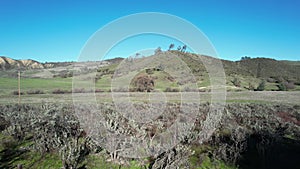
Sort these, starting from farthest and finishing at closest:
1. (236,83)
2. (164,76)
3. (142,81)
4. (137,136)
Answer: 1. (236,83)
2. (164,76)
3. (142,81)
4. (137,136)

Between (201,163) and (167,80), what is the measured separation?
13038 millimetres

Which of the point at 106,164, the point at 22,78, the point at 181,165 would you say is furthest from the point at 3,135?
the point at 22,78

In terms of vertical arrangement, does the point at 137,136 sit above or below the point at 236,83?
below

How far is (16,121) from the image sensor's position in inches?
509

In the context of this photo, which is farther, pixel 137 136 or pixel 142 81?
pixel 142 81

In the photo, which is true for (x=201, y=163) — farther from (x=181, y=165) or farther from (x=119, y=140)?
(x=119, y=140)

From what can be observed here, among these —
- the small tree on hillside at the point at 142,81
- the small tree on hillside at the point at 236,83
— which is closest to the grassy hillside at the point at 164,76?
the small tree on hillside at the point at 236,83

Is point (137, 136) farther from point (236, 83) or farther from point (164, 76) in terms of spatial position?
point (236, 83)

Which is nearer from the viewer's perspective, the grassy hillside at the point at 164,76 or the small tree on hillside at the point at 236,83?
the grassy hillside at the point at 164,76

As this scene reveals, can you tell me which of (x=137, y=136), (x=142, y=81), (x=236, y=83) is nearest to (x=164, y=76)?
(x=142, y=81)

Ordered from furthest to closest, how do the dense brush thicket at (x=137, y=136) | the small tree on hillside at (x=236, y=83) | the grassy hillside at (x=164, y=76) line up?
the small tree on hillside at (x=236, y=83) < the grassy hillside at (x=164, y=76) < the dense brush thicket at (x=137, y=136)

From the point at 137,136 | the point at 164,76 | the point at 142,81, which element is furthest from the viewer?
the point at 164,76

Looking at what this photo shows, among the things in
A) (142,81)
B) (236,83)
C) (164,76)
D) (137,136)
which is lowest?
(137,136)

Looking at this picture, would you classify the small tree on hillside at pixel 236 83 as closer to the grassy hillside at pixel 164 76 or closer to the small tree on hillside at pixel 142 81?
the grassy hillside at pixel 164 76
